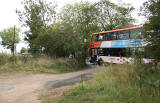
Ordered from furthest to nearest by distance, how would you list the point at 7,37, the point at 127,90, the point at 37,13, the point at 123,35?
the point at 7,37 → the point at 37,13 → the point at 123,35 → the point at 127,90

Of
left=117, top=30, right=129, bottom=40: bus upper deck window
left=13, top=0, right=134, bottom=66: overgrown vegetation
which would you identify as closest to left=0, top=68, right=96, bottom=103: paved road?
left=117, top=30, right=129, bottom=40: bus upper deck window

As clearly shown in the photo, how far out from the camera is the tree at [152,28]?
602 cm

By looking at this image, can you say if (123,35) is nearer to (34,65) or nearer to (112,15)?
(34,65)

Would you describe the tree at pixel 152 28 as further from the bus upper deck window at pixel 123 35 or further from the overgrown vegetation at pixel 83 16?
the overgrown vegetation at pixel 83 16

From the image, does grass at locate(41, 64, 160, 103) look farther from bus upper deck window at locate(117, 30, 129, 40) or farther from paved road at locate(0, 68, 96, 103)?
bus upper deck window at locate(117, 30, 129, 40)

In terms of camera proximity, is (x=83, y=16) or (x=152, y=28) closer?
(x=152, y=28)

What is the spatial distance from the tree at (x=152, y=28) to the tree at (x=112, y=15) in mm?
24364

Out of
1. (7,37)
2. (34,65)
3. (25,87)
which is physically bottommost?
(25,87)

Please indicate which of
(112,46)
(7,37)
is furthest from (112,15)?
(7,37)

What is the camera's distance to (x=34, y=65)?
49.7 feet

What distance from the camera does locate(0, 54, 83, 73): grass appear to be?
13.8 m

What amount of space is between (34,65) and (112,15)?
21790mm

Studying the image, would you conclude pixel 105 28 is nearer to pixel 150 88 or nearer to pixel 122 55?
pixel 122 55

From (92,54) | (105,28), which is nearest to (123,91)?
(92,54)
